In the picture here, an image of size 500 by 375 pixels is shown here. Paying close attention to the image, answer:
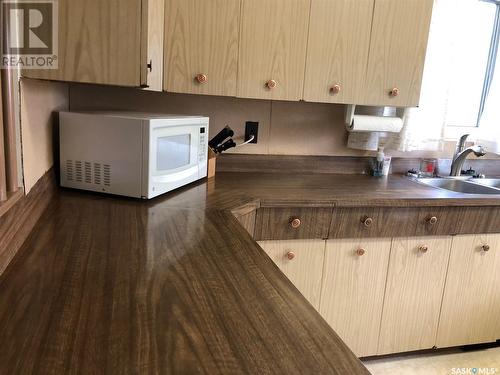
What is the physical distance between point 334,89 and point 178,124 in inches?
31.0

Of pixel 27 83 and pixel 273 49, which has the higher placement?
pixel 273 49

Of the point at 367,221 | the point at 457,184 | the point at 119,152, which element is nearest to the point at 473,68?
the point at 457,184

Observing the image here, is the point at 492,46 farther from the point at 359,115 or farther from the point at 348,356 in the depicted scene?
the point at 348,356

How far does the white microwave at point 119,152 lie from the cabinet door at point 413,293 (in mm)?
1139

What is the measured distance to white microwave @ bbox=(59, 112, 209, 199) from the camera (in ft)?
5.12

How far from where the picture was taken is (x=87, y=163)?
64.2 inches

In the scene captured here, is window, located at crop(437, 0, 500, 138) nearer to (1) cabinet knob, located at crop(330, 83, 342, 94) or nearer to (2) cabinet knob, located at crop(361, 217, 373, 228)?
(1) cabinet knob, located at crop(330, 83, 342, 94)

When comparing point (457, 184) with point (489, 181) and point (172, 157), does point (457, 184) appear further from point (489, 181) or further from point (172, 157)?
point (172, 157)

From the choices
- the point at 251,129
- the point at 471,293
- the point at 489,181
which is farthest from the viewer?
the point at 489,181

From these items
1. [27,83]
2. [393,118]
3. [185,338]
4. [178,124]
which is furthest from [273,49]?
[185,338]

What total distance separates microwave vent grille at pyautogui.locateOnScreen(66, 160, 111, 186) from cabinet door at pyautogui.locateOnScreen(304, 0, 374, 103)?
0.98 meters

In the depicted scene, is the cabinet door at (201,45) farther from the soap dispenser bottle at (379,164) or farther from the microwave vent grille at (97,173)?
the soap dispenser bottle at (379,164)

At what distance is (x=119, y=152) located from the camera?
1584 millimetres

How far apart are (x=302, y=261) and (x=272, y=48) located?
3.16 ft
